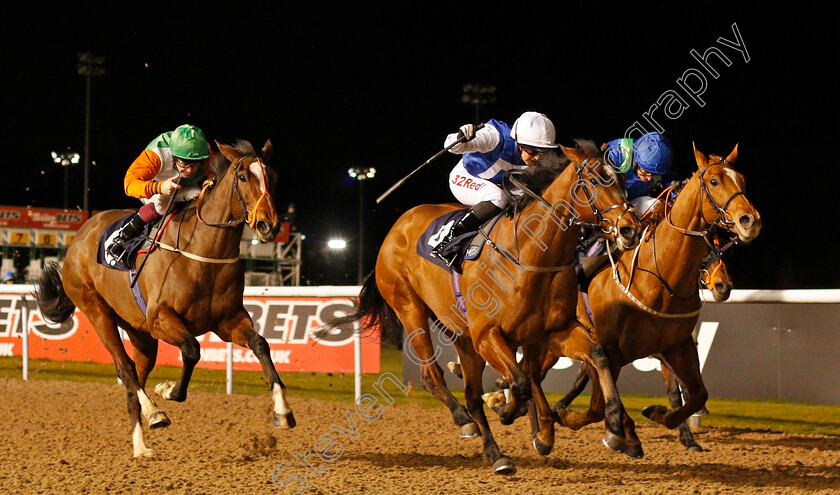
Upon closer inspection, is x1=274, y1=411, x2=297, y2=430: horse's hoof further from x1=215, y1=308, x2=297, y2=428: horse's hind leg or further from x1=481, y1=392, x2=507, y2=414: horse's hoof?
x1=481, y1=392, x2=507, y2=414: horse's hoof

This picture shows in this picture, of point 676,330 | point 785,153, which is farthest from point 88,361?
point 785,153

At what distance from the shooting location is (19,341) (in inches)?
425

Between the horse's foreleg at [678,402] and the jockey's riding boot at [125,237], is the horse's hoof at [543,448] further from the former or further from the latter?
the jockey's riding boot at [125,237]

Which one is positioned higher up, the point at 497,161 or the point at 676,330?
the point at 497,161

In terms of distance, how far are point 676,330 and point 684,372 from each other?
0.23 meters

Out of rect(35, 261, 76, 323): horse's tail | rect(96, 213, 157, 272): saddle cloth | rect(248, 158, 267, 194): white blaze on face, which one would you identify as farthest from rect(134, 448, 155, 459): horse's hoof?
rect(248, 158, 267, 194): white blaze on face

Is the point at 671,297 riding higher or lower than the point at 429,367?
higher

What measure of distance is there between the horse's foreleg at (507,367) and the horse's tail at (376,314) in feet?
5.39

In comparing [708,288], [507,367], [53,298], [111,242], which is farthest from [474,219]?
[53,298]

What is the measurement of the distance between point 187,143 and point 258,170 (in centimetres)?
76

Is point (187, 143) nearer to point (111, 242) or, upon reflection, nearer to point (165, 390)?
point (111, 242)

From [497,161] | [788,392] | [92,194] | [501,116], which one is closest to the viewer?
[497,161]

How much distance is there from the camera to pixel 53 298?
6203 mm

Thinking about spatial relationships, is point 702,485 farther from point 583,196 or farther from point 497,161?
point 497,161
